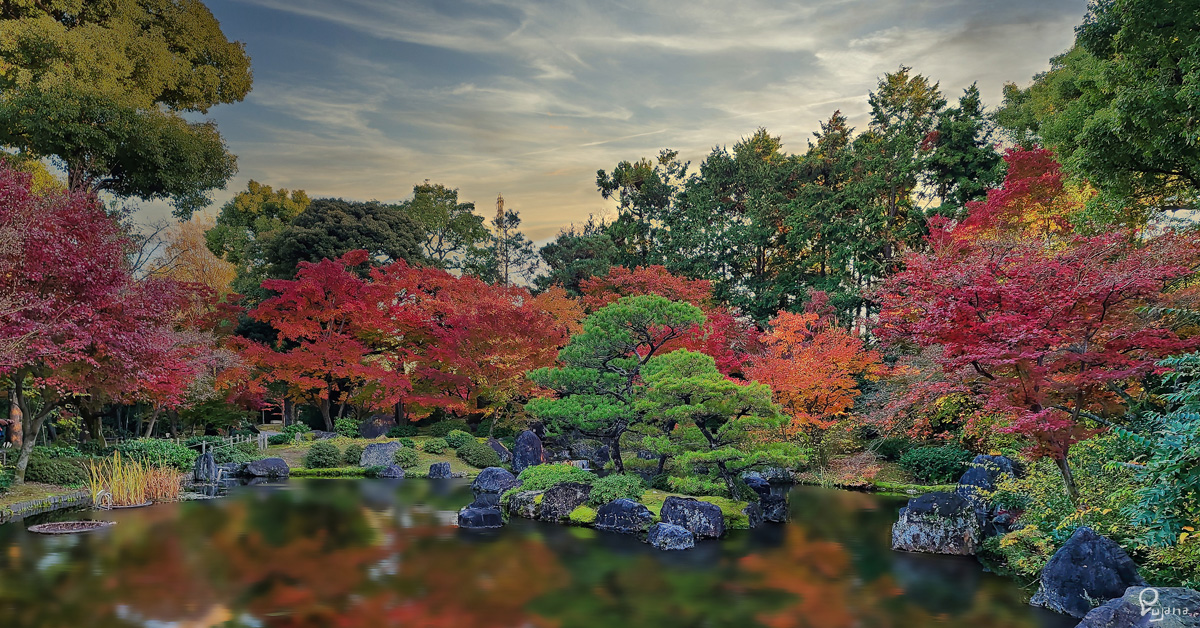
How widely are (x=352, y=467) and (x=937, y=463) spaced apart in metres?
14.3

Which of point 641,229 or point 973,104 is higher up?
point 973,104

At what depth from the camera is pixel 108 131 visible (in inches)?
626

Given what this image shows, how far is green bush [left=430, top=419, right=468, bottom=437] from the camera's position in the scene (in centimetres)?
2045

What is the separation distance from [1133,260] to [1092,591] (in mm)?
3832

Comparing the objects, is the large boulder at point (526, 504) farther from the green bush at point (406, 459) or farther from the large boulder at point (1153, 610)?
the large boulder at point (1153, 610)

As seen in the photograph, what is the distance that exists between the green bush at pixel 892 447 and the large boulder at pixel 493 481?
9.12 meters

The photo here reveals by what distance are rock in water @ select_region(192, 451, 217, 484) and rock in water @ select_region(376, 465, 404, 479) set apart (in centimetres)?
363

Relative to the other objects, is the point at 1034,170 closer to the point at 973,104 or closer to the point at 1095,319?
the point at 973,104

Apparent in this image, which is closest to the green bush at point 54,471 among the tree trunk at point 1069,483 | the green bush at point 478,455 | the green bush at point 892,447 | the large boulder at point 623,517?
the green bush at point 478,455

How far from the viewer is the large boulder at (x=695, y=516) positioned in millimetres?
9648

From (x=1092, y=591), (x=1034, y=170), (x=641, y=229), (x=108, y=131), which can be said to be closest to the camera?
(x=1092, y=591)

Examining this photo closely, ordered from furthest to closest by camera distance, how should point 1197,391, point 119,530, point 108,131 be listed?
point 108,131 → point 119,530 → point 1197,391

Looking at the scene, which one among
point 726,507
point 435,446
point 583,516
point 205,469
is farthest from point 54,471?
point 726,507

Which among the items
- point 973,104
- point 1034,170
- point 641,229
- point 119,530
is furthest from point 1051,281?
point 641,229
